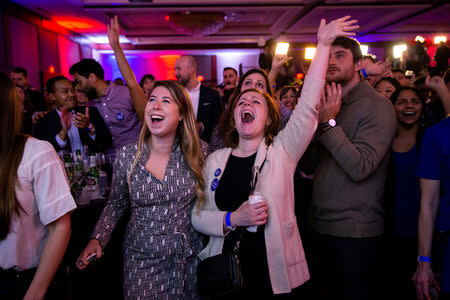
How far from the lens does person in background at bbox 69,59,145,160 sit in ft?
11.0

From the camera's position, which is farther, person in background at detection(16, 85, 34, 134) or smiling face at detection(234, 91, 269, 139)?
person in background at detection(16, 85, 34, 134)

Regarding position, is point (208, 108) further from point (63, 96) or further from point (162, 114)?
point (162, 114)

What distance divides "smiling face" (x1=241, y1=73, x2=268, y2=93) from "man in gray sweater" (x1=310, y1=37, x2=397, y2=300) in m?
0.82

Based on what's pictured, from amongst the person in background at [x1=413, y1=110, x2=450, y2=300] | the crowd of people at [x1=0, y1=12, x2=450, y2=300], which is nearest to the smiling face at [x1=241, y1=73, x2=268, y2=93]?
the crowd of people at [x1=0, y1=12, x2=450, y2=300]

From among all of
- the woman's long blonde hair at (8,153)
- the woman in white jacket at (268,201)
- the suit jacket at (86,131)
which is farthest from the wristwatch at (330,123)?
the suit jacket at (86,131)

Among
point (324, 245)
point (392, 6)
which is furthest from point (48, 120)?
point (392, 6)

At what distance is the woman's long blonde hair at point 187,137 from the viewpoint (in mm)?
1757

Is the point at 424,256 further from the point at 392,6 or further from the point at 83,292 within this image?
the point at 392,6

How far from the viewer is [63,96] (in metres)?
3.49

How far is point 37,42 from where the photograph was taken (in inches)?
332

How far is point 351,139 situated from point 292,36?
10.9 meters

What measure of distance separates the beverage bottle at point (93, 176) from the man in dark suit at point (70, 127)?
2.27 ft

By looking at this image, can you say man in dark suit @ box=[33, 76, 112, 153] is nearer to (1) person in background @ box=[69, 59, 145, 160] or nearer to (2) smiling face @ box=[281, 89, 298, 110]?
(1) person in background @ box=[69, 59, 145, 160]

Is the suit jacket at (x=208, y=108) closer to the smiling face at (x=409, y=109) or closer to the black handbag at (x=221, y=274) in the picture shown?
the smiling face at (x=409, y=109)
